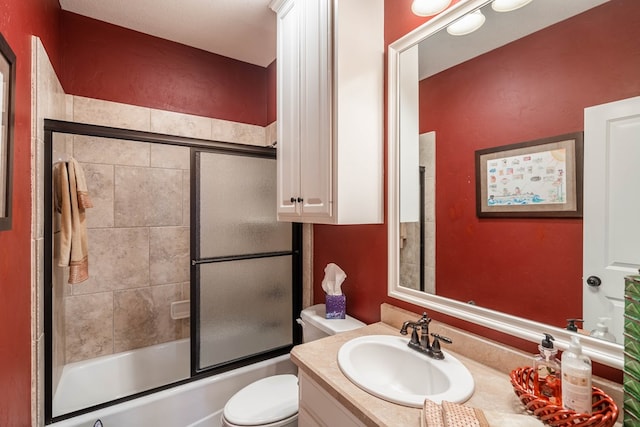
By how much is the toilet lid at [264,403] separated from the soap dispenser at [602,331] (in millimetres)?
1279

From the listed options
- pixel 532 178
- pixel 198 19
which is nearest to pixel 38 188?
pixel 198 19

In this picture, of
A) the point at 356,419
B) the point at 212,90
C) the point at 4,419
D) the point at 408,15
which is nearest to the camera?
the point at 356,419

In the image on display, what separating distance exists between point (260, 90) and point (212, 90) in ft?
1.44

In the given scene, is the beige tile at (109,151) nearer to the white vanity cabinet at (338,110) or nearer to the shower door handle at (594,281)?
the white vanity cabinet at (338,110)

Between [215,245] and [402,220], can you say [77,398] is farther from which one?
[402,220]

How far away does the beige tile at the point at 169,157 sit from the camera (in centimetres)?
234

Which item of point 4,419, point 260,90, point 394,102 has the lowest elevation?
point 4,419

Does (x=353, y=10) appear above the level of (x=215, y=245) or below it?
above

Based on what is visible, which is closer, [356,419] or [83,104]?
[356,419]

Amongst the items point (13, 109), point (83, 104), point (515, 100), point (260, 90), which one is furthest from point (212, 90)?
point (515, 100)

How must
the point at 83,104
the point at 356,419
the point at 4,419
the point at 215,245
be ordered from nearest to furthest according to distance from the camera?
the point at 356,419 → the point at 4,419 → the point at 215,245 → the point at 83,104

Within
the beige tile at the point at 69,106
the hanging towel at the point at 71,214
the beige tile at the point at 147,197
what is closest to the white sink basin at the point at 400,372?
the hanging towel at the point at 71,214

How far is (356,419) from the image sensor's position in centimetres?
86

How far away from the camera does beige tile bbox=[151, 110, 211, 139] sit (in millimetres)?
2250
